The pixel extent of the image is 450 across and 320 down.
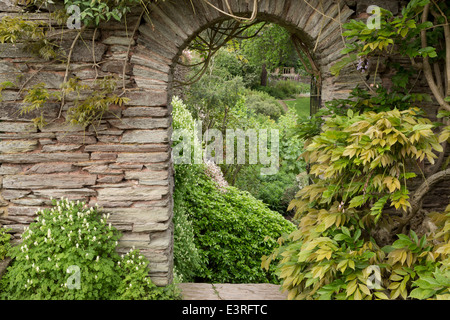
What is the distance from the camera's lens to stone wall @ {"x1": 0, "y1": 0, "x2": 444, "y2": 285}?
2.93 meters

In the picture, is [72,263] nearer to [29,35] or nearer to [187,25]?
[29,35]

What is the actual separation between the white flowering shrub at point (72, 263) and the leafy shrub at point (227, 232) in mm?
2197

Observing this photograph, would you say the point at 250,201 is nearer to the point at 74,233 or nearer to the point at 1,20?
the point at 74,233

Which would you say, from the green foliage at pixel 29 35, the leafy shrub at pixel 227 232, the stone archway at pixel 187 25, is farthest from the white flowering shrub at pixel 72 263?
the leafy shrub at pixel 227 232

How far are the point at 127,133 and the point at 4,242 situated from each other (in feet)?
4.37

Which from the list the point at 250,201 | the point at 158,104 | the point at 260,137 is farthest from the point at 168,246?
the point at 260,137

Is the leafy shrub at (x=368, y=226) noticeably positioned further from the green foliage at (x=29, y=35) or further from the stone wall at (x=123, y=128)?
the green foliage at (x=29, y=35)

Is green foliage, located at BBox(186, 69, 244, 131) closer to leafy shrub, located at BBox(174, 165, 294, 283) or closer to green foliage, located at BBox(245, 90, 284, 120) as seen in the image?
leafy shrub, located at BBox(174, 165, 294, 283)

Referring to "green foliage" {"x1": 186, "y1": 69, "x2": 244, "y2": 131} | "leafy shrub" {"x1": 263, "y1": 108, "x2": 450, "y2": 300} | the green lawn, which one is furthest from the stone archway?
the green lawn

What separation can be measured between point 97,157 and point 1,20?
4.12ft

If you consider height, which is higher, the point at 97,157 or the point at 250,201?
the point at 97,157

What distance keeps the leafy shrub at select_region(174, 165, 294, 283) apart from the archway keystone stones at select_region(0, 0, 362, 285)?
6.58ft

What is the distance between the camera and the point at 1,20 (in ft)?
9.34
